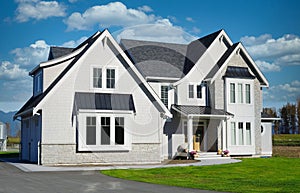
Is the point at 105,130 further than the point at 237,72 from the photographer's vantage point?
No

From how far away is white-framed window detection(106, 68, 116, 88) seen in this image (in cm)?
2764

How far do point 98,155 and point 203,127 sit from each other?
407 inches

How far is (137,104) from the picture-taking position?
2784 cm

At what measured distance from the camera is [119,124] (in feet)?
87.9

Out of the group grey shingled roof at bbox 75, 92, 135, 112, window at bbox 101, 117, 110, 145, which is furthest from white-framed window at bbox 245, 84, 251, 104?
window at bbox 101, 117, 110, 145

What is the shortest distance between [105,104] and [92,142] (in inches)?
94.0

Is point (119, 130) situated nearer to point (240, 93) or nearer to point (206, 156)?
point (206, 156)

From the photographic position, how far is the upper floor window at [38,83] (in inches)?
1099

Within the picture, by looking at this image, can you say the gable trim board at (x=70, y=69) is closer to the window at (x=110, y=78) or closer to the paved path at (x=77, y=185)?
the window at (x=110, y=78)

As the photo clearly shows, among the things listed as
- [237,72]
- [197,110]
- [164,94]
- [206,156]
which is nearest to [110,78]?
[164,94]

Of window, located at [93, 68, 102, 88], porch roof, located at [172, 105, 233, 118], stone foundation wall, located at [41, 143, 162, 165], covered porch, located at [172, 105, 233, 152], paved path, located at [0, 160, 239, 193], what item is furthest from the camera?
covered porch, located at [172, 105, 233, 152]


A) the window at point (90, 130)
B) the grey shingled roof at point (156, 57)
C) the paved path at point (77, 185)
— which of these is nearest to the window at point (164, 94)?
the grey shingled roof at point (156, 57)

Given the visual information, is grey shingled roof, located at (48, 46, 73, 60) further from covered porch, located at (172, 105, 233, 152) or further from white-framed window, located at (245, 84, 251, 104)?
white-framed window, located at (245, 84, 251, 104)

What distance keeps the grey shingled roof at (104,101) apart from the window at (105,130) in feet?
2.34
